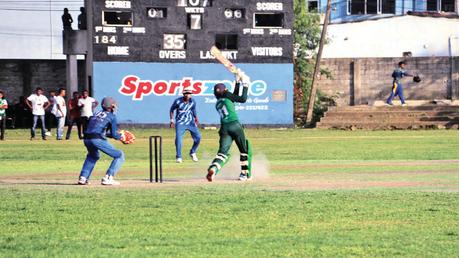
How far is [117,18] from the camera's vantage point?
49.2 meters

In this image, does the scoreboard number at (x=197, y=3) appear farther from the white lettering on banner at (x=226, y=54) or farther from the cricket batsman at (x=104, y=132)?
the cricket batsman at (x=104, y=132)

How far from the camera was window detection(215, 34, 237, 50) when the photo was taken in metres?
49.9

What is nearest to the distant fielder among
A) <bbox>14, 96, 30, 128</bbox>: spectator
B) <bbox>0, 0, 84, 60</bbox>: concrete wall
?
<bbox>14, 96, 30, 128</bbox>: spectator

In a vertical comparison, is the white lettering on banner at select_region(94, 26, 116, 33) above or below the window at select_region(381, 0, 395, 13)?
below

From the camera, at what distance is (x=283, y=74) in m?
52.1

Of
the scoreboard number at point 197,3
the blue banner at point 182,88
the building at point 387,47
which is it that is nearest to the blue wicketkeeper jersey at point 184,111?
the scoreboard number at point 197,3

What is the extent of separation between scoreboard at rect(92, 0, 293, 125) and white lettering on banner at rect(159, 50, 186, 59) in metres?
0.04

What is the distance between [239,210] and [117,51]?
117 ft

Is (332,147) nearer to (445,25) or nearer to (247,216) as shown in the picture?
(247,216)

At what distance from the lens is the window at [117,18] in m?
49.0

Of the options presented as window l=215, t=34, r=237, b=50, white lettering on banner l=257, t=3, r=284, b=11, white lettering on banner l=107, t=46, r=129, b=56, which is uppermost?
white lettering on banner l=257, t=3, r=284, b=11

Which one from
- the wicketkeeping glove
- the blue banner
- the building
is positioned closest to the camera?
the wicketkeeping glove

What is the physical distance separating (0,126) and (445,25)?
37.4 metres

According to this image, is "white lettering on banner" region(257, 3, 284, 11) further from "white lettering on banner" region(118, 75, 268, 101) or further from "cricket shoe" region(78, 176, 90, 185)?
"cricket shoe" region(78, 176, 90, 185)
